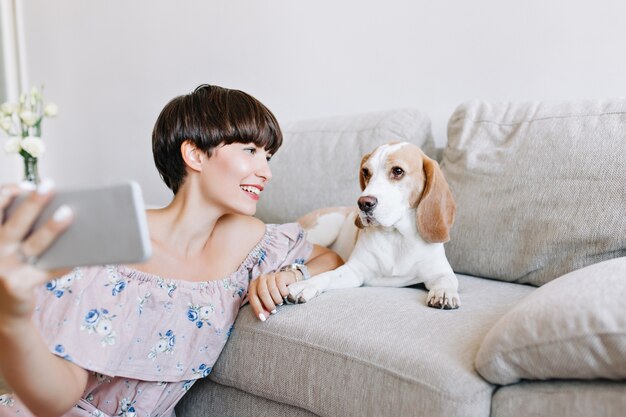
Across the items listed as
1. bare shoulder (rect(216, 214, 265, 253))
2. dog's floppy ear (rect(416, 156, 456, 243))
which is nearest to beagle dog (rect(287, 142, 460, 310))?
dog's floppy ear (rect(416, 156, 456, 243))

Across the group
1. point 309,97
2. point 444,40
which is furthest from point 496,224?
point 309,97

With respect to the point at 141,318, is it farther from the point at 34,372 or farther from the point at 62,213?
the point at 62,213

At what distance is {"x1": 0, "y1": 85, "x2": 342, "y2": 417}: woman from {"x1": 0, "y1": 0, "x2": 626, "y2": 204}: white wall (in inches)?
42.2

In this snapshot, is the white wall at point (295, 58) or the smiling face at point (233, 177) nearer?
the smiling face at point (233, 177)

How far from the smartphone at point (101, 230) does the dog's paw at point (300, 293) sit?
87cm

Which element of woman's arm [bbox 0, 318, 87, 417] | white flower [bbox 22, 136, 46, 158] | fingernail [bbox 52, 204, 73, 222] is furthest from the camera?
white flower [bbox 22, 136, 46, 158]

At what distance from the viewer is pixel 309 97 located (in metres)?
2.91

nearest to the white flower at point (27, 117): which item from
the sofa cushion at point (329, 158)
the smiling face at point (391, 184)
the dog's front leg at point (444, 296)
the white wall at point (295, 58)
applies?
the white wall at point (295, 58)

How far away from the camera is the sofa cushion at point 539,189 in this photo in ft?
5.36

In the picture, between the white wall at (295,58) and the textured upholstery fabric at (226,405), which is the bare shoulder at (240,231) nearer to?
the textured upholstery fabric at (226,405)

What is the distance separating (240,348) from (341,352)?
0.33m

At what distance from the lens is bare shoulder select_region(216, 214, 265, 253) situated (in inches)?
64.0

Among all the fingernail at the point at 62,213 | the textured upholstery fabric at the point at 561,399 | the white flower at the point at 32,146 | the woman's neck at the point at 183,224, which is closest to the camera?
the fingernail at the point at 62,213

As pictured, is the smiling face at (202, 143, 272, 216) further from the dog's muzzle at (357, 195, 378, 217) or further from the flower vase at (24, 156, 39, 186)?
the flower vase at (24, 156, 39, 186)
